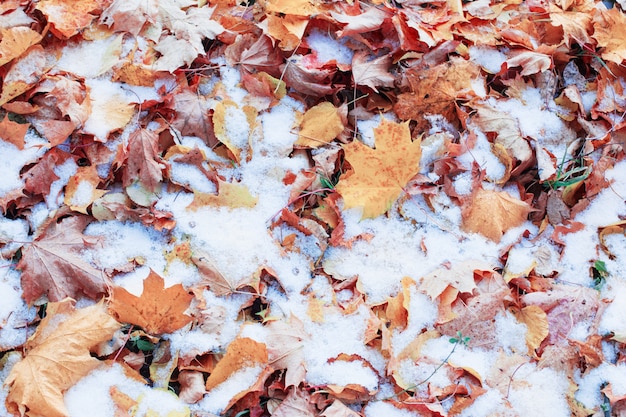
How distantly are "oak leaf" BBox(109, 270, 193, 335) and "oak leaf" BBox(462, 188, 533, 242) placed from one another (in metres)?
0.93

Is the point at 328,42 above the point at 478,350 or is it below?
above

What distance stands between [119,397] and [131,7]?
4.26 feet

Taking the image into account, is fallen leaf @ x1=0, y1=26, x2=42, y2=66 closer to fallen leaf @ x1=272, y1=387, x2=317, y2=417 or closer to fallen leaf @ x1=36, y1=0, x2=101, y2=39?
fallen leaf @ x1=36, y1=0, x2=101, y2=39

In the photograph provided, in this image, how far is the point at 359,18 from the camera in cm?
199

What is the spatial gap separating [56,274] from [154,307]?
30cm

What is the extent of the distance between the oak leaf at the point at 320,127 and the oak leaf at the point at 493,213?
510 millimetres

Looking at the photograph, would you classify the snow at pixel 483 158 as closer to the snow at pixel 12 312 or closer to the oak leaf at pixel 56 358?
the oak leaf at pixel 56 358

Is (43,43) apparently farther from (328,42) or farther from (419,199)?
(419,199)

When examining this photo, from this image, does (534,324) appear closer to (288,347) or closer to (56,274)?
(288,347)

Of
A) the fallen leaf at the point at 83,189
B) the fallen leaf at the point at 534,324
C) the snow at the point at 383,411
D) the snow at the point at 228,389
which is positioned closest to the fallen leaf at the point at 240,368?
the snow at the point at 228,389

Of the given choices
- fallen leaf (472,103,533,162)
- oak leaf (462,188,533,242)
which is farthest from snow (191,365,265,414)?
fallen leaf (472,103,533,162)

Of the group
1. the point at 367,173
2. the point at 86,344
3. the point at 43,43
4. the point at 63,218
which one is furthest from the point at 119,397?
the point at 43,43

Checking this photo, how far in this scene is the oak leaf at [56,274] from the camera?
1.58 m

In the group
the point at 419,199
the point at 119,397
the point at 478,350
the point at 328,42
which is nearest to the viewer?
the point at 119,397
